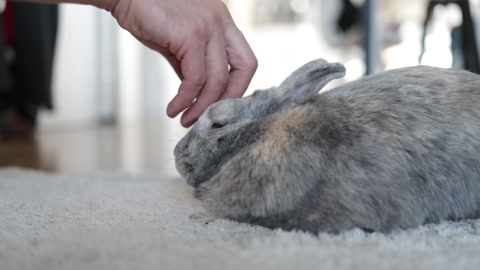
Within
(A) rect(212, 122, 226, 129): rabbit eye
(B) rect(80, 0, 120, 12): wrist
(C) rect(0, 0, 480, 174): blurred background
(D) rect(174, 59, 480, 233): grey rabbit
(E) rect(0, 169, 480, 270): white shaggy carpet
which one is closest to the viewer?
(E) rect(0, 169, 480, 270): white shaggy carpet

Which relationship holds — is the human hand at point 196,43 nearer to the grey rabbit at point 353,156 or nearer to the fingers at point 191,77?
the fingers at point 191,77

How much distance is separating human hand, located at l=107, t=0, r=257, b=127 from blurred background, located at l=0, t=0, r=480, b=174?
0.28ft

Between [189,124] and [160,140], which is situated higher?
[189,124]

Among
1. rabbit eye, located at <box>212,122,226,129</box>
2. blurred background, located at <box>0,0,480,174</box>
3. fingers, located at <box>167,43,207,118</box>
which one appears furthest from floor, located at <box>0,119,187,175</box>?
rabbit eye, located at <box>212,122,226,129</box>

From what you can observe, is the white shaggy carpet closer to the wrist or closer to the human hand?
the human hand

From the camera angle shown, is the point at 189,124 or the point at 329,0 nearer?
the point at 189,124

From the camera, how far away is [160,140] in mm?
2492

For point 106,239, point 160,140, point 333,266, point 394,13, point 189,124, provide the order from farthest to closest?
point 394,13
point 160,140
point 189,124
point 106,239
point 333,266

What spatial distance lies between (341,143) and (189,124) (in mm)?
311

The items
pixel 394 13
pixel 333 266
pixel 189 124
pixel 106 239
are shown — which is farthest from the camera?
pixel 394 13

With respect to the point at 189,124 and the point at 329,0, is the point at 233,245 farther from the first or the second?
the point at 329,0

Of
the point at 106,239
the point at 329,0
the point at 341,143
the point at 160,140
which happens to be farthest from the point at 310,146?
the point at 329,0

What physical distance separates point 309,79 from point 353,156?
0.48ft

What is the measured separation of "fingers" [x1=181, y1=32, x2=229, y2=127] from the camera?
905mm
